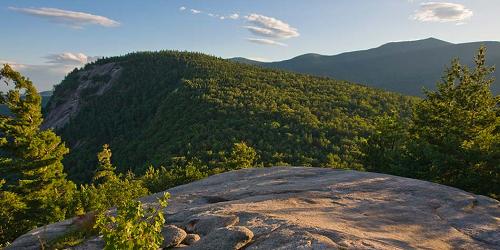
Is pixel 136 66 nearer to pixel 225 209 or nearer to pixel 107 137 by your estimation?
pixel 107 137

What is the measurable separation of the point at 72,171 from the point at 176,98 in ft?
99.6

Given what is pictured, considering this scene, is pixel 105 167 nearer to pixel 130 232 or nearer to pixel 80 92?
pixel 130 232

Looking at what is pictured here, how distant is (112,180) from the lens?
3862cm

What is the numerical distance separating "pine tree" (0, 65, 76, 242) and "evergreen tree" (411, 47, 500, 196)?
28.3m

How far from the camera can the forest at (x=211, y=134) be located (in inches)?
1036

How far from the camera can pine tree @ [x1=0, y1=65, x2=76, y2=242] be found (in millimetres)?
30828

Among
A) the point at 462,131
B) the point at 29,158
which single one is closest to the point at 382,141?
the point at 462,131

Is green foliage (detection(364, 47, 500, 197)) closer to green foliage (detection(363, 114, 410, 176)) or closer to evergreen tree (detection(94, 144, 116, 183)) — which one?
green foliage (detection(363, 114, 410, 176))

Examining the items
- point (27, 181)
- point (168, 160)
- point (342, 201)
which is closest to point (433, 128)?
point (342, 201)

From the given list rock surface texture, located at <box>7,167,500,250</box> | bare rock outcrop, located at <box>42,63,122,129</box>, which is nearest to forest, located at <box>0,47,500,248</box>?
bare rock outcrop, located at <box>42,63,122,129</box>

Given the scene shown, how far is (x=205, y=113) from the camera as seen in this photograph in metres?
83.2

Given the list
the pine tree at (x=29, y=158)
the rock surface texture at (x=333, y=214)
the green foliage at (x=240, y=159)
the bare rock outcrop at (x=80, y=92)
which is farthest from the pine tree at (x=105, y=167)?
the bare rock outcrop at (x=80, y=92)

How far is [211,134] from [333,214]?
58530mm

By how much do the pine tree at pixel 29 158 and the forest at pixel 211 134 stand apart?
0.28 feet
